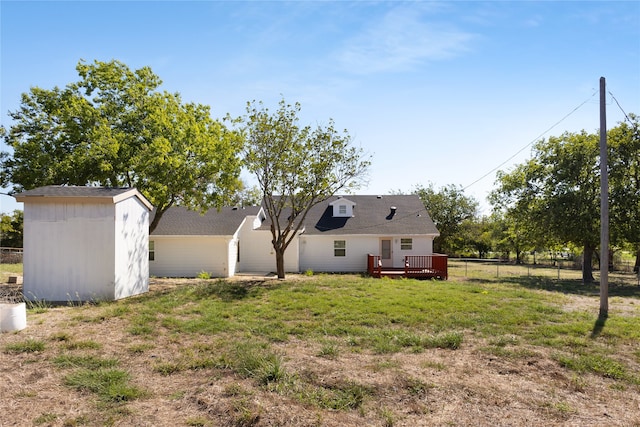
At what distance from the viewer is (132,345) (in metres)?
8.40

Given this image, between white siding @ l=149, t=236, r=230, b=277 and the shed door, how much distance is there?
9.78m

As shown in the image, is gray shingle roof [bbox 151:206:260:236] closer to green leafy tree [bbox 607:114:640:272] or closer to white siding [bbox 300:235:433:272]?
white siding [bbox 300:235:433:272]

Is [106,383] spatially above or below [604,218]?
below

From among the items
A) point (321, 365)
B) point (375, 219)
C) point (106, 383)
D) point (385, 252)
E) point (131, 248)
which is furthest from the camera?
point (375, 219)

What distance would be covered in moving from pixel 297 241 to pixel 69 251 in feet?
44.5

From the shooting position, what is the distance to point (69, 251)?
537 inches

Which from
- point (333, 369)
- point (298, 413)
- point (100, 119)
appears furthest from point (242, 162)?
point (298, 413)

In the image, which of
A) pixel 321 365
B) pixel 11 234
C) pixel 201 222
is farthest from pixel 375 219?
pixel 11 234

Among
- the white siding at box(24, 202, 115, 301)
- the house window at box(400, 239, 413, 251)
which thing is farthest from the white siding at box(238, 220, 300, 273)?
the white siding at box(24, 202, 115, 301)

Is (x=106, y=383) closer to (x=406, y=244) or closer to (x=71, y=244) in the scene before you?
(x=71, y=244)

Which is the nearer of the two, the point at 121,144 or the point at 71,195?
the point at 71,195

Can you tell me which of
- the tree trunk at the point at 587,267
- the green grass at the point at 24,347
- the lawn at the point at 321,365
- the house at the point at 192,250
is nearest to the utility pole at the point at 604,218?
the lawn at the point at 321,365

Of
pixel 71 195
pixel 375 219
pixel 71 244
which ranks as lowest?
pixel 71 244

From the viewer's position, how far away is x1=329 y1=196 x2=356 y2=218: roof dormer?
91.2 ft
